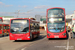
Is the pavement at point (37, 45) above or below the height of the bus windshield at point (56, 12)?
below

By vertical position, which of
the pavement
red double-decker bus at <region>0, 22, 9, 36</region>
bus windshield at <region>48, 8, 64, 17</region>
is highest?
bus windshield at <region>48, 8, 64, 17</region>

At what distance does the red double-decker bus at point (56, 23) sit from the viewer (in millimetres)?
20734

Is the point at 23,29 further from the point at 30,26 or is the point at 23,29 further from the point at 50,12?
the point at 50,12

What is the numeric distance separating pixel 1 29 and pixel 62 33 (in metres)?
13.4

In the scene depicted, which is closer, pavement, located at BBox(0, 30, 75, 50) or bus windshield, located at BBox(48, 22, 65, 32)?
pavement, located at BBox(0, 30, 75, 50)

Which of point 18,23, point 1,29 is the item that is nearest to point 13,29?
point 18,23

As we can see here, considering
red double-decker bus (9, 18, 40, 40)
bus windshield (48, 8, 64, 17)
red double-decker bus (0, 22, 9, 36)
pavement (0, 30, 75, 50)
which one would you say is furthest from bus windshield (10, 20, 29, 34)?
red double-decker bus (0, 22, 9, 36)

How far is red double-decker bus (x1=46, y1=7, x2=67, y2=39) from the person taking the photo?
68.0ft

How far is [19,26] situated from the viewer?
18.6 metres

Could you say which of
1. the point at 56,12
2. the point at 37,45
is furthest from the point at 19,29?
the point at 56,12

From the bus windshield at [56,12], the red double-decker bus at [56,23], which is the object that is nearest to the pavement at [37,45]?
the red double-decker bus at [56,23]

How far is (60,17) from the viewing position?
68.1 ft

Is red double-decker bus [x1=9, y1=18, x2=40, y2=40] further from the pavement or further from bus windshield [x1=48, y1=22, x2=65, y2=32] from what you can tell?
bus windshield [x1=48, y1=22, x2=65, y2=32]

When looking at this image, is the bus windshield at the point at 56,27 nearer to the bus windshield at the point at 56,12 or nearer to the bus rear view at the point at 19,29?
the bus windshield at the point at 56,12
